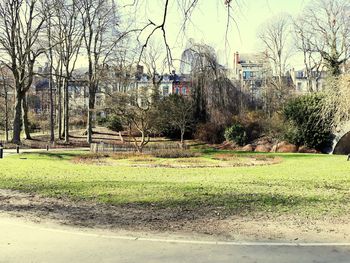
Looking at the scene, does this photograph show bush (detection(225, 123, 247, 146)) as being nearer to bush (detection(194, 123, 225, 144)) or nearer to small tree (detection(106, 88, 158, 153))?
bush (detection(194, 123, 225, 144))

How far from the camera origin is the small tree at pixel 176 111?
39781 mm

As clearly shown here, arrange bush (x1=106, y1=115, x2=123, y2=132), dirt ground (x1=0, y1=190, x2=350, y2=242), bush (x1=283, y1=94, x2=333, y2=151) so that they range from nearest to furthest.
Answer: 1. dirt ground (x1=0, y1=190, x2=350, y2=242)
2. bush (x1=283, y1=94, x2=333, y2=151)
3. bush (x1=106, y1=115, x2=123, y2=132)

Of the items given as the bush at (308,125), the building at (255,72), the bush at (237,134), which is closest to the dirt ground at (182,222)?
the bush at (308,125)

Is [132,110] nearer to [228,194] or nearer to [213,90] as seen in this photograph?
[213,90]

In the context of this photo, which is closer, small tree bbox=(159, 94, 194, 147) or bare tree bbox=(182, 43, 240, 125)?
small tree bbox=(159, 94, 194, 147)

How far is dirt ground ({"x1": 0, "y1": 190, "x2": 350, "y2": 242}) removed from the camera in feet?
22.1

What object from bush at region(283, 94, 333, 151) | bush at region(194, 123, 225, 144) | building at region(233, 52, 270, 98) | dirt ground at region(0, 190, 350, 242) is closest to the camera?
dirt ground at region(0, 190, 350, 242)

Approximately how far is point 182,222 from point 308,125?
28458 millimetres

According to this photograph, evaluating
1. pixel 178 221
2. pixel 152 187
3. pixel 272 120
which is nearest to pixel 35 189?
pixel 152 187

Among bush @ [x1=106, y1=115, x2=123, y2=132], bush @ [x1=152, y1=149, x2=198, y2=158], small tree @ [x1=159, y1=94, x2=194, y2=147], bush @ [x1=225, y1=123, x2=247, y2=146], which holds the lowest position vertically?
bush @ [x1=152, y1=149, x2=198, y2=158]

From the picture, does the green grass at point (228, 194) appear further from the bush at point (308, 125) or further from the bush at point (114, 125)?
the bush at point (114, 125)

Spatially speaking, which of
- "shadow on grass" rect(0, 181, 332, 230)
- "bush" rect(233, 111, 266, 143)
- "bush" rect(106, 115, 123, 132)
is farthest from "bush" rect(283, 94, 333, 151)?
"shadow on grass" rect(0, 181, 332, 230)

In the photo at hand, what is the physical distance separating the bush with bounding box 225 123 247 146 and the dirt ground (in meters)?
30.6

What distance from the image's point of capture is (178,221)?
7.64 metres
